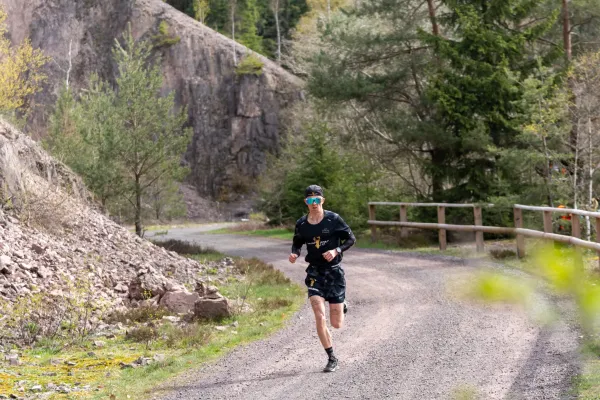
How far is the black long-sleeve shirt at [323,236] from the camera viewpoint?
8.08 metres

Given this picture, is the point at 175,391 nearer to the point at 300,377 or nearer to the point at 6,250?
the point at 300,377

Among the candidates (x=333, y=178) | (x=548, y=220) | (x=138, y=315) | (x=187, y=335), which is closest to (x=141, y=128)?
(x=333, y=178)

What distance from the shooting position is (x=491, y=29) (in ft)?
73.4

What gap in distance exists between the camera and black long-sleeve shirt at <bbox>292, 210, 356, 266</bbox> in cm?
808

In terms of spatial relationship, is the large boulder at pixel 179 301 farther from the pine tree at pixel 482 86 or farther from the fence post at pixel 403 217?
the pine tree at pixel 482 86

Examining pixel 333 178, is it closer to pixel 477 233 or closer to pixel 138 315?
pixel 477 233

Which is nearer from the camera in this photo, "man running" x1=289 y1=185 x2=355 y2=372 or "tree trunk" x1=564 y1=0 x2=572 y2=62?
"man running" x1=289 y1=185 x2=355 y2=372

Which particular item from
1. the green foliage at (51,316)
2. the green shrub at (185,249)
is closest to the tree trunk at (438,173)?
the green shrub at (185,249)

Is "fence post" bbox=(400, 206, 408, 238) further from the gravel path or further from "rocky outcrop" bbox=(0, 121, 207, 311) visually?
the gravel path

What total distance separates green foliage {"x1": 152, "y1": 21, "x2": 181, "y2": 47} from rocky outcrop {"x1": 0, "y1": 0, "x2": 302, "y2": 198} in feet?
1.41

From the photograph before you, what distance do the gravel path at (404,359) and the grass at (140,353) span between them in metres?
0.30

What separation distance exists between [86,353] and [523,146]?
16.0 m

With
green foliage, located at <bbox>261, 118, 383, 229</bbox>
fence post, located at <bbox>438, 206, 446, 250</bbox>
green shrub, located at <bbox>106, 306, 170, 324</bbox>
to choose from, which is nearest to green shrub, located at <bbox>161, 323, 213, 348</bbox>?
green shrub, located at <bbox>106, 306, 170, 324</bbox>

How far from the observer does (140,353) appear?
9570mm
